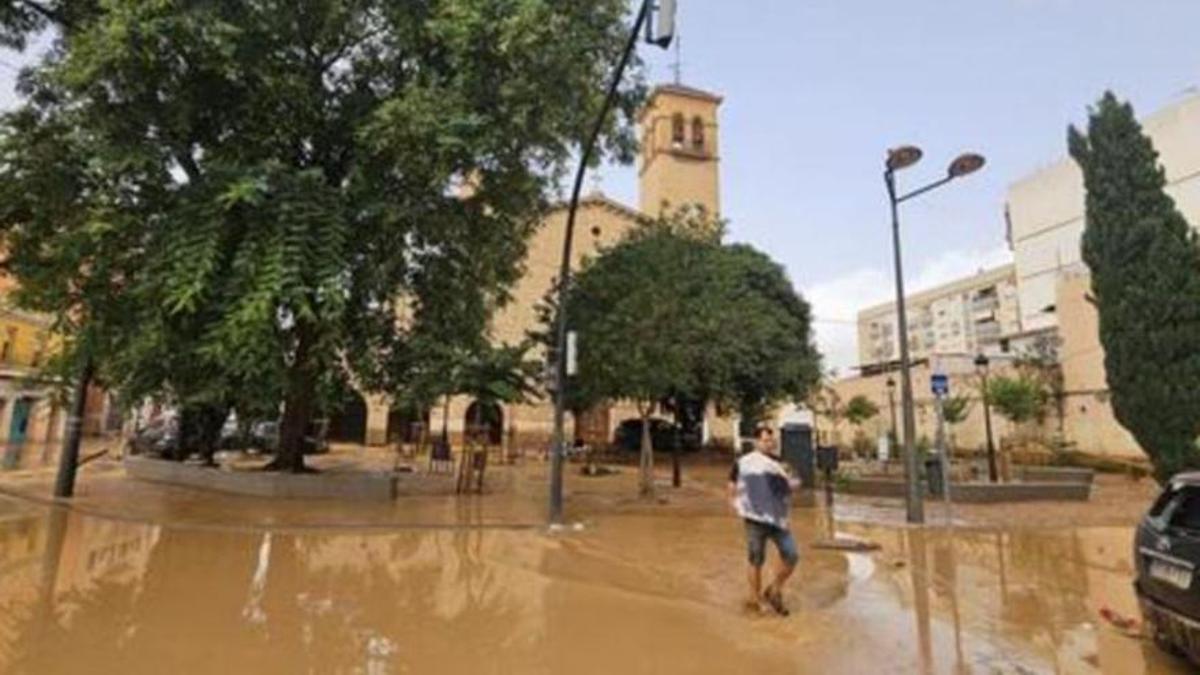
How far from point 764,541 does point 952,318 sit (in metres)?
70.5

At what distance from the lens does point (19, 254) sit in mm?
14828

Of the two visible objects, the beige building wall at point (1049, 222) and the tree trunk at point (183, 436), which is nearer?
the tree trunk at point (183, 436)

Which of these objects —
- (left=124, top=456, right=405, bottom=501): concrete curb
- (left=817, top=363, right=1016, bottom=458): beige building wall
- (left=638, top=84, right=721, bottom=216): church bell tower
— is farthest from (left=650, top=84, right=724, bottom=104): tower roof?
(left=124, top=456, right=405, bottom=501): concrete curb

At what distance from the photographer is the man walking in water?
7.16 meters

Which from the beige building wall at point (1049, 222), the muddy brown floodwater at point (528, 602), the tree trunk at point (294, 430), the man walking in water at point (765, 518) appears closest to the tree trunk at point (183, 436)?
the tree trunk at point (294, 430)

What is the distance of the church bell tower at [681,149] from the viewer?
44062 millimetres

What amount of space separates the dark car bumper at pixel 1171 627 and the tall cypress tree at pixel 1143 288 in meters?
13.9

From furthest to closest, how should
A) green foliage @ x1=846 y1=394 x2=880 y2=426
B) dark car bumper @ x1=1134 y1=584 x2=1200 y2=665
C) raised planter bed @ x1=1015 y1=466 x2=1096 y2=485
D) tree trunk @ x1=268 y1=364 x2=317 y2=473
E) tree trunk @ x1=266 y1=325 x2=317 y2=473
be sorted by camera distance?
1. green foliage @ x1=846 y1=394 x2=880 y2=426
2. raised planter bed @ x1=1015 y1=466 x2=1096 y2=485
3. tree trunk @ x1=268 y1=364 x2=317 y2=473
4. tree trunk @ x1=266 y1=325 x2=317 y2=473
5. dark car bumper @ x1=1134 y1=584 x2=1200 y2=665

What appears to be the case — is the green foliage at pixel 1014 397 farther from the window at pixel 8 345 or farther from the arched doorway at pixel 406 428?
the window at pixel 8 345

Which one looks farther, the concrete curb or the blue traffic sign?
the concrete curb

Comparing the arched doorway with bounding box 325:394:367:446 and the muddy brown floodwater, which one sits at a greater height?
the arched doorway with bounding box 325:394:367:446

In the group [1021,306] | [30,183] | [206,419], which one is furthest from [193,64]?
[1021,306]

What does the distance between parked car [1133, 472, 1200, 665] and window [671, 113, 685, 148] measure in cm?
3974

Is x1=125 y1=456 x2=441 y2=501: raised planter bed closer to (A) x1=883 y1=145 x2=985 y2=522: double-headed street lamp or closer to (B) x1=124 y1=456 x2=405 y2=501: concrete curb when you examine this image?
(B) x1=124 y1=456 x2=405 y2=501: concrete curb
